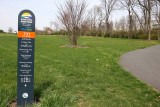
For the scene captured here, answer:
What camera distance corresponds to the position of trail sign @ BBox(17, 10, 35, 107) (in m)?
5.68

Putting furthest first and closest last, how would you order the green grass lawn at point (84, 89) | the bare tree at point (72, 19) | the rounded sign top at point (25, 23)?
the bare tree at point (72, 19) < the green grass lawn at point (84, 89) < the rounded sign top at point (25, 23)

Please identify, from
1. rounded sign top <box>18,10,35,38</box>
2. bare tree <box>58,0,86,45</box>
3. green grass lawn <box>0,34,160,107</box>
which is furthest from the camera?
bare tree <box>58,0,86,45</box>

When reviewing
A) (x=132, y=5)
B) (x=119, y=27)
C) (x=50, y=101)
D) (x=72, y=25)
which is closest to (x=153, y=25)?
(x=132, y=5)

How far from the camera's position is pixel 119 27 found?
96.0 metres

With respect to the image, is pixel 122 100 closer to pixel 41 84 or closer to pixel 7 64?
pixel 41 84

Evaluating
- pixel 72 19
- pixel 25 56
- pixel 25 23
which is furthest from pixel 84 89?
pixel 72 19

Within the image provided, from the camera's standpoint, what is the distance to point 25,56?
19.0 feet

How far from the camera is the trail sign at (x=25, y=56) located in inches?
224

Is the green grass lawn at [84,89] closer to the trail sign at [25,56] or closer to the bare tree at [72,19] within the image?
the trail sign at [25,56]

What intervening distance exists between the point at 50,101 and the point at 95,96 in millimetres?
1354

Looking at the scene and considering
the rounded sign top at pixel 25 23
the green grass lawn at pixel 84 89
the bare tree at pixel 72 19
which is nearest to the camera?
the rounded sign top at pixel 25 23

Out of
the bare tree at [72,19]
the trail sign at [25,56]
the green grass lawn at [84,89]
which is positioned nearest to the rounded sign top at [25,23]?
the trail sign at [25,56]

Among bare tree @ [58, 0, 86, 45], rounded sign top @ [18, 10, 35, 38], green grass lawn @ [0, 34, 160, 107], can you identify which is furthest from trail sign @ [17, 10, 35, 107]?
bare tree @ [58, 0, 86, 45]

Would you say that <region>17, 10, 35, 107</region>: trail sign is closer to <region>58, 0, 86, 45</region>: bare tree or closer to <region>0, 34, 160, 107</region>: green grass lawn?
<region>0, 34, 160, 107</region>: green grass lawn
